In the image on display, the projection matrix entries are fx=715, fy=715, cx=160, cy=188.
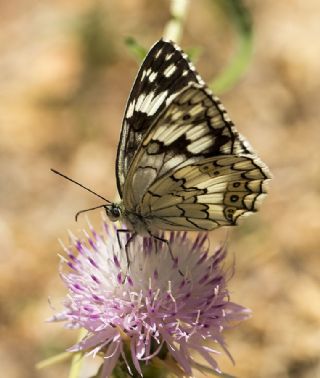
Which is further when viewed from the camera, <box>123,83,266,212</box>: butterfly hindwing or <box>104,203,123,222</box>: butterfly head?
<box>104,203,123,222</box>: butterfly head

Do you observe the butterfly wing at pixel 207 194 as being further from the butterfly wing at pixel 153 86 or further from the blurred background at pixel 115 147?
the blurred background at pixel 115 147

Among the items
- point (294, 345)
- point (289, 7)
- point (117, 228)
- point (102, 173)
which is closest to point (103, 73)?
point (102, 173)

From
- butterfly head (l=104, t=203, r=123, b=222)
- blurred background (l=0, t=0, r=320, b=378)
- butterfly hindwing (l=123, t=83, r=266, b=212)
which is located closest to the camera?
butterfly hindwing (l=123, t=83, r=266, b=212)

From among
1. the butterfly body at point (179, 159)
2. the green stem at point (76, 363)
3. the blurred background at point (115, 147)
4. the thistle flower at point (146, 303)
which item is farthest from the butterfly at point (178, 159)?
the blurred background at point (115, 147)

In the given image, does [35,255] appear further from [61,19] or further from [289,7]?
[289,7]

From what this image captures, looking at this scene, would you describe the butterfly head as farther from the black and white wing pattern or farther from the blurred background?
the blurred background

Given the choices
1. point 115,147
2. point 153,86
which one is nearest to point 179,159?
point 153,86

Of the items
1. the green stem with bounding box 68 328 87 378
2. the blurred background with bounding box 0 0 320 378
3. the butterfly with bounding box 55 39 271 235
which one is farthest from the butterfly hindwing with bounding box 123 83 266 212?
the blurred background with bounding box 0 0 320 378
